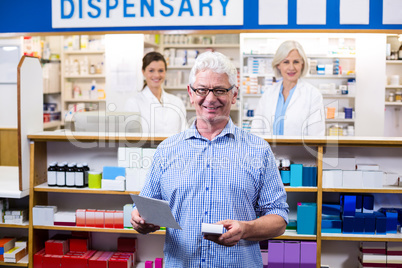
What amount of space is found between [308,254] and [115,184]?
1.52 m

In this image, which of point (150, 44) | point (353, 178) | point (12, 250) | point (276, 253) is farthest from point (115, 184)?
point (150, 44)

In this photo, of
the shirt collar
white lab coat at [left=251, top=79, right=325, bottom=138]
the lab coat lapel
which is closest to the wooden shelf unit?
white lab coat at [left=251, top=79, right=325, bottom=138]

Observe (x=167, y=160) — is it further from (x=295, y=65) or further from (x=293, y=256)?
(x=295, y=65)

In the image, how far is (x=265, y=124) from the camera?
4.41m

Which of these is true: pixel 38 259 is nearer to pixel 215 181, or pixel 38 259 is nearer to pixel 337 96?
pixel 215 181

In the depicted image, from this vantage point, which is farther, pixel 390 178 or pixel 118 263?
pixel 118 263

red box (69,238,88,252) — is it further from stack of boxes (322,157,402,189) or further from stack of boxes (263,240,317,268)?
stack of boxes (322,157,402,189)

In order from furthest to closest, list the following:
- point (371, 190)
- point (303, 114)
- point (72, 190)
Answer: point (303, 114)
point (72, 190)
point (371, 190)

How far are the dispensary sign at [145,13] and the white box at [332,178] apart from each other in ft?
4.77

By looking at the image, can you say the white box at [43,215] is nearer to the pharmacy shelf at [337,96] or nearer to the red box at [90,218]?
the red box at [90,218]

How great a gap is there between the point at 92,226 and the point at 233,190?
6.38ft

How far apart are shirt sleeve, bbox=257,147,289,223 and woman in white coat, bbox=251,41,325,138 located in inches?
89.8

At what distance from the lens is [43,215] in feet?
11.5

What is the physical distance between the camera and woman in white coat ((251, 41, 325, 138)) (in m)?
4.25
